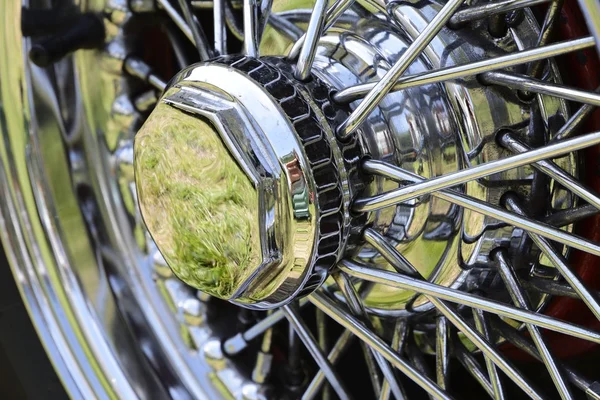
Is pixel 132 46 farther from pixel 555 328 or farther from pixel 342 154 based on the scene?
pixel 555 328

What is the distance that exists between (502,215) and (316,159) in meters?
0.14

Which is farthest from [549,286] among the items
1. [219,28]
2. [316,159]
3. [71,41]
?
[71,41]

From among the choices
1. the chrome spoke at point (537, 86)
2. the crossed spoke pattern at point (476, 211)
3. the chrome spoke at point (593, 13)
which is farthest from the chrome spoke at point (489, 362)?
the chrome spoke at point (593, 13)

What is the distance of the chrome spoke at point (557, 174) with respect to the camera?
0.61 meters

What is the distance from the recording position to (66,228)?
1043mm

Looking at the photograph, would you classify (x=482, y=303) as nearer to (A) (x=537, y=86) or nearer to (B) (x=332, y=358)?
(A) (x=537, y=86)

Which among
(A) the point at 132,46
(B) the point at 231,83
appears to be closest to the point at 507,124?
(B) the point at 231,83

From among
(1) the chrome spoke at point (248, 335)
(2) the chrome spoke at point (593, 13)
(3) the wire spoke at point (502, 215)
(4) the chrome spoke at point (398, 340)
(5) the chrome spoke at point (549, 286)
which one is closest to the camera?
(2) the chrome spoke at point (593, 13)

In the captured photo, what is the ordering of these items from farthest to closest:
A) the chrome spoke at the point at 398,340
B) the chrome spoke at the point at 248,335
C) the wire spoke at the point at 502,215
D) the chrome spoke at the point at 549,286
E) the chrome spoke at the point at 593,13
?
1. the chrome spoke at the point at 248,335
2. the chrome spoke at the point at 398,340
3. the chrome spoke at the point at 549,286
4. the wire spoke at the point at 502,215
5. the chrome spoke at the point at 593,13

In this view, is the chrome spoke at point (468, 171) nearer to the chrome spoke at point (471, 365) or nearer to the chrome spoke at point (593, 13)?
the chrome spoke at point (593, 13)

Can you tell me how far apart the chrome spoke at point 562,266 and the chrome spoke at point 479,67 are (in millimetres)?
141

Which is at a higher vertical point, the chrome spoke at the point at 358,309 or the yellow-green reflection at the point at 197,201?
the yellow-green reflection at the point at 197,201

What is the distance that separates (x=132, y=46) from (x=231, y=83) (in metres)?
0.43

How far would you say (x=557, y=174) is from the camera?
0.64 m
